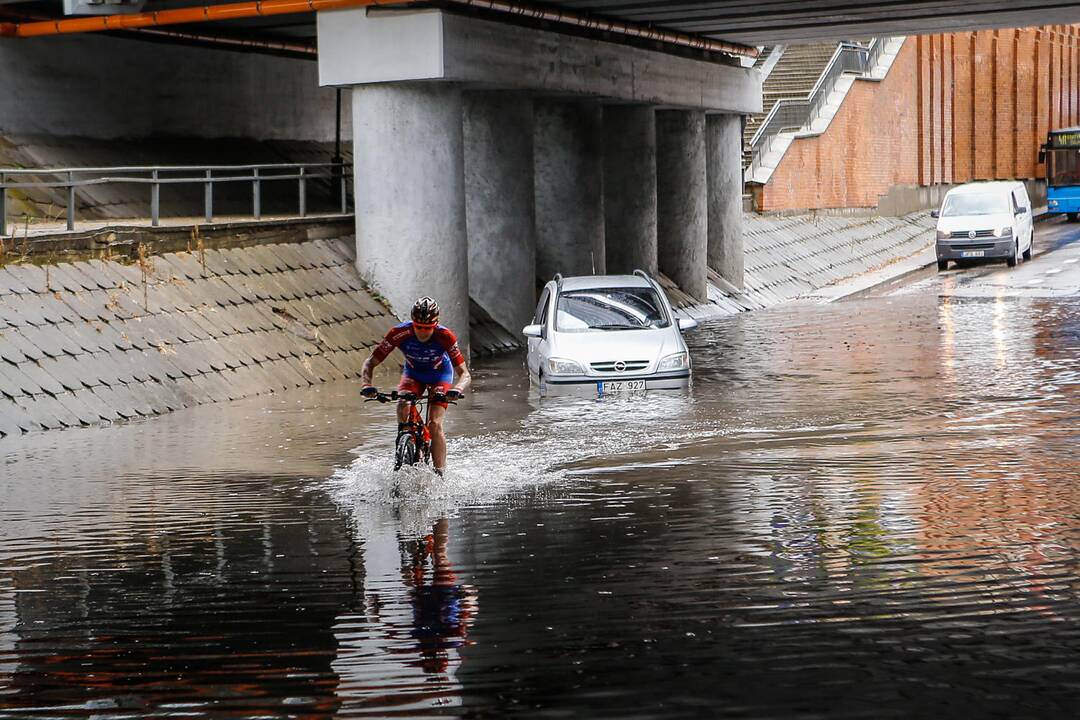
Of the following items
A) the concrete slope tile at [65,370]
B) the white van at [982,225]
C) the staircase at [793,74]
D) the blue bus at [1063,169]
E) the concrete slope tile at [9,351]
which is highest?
the staircase at [793,74]

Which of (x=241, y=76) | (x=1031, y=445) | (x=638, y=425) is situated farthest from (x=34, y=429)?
(x=241, y=76)

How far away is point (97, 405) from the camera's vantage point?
17.9m

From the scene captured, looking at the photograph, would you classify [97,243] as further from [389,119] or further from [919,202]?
[919,202]

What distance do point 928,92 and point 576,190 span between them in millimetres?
33747

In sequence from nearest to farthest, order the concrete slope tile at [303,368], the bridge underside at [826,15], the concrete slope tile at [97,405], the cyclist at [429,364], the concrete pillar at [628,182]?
1. the cyclist at [429,364]
2. the concrete slope tile at [97,405]
3. the concrete slope tile at [303,368]
4. the bridge underside at [826,15]
5. the concrete pillar at [628,182]

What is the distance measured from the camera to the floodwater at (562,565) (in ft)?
22.0

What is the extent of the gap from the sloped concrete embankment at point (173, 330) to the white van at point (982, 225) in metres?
20.1

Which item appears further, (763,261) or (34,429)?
(763,261)

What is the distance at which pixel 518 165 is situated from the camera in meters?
28.3

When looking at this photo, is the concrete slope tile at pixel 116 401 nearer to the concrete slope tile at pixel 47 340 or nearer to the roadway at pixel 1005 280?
the concrete slope tile at pixel 47 340

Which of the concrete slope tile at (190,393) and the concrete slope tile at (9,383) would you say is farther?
the concrete slope tile at (190,393)

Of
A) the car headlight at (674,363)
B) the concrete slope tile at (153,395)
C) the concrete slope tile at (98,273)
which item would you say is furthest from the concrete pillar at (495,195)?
the concrete slope tile at (153,395)

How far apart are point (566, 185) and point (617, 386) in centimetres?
1365

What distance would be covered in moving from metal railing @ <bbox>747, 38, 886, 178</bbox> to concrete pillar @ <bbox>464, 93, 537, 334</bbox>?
20.0m
